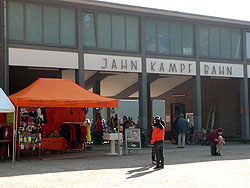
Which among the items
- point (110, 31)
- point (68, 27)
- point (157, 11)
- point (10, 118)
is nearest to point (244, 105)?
point (157, 11)

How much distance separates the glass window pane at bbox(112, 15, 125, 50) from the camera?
21562mm

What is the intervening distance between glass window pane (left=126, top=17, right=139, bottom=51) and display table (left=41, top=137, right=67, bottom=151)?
19.7ft

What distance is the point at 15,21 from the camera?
19.0 m

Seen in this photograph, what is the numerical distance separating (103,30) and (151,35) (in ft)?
8.89

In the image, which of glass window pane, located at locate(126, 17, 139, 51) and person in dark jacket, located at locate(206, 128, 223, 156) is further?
glass window pane, located at locate(126, 17, 139, 51)

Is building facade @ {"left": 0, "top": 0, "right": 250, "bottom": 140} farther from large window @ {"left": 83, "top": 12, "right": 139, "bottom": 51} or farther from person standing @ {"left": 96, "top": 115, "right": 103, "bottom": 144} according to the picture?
person standing @ {"left": 96, "top": 115, "right": 103, "bottom": 144}

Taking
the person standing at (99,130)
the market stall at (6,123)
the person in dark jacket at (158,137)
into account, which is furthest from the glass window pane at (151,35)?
the person in dark jacket at (158,137)

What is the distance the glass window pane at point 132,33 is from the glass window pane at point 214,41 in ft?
15.4

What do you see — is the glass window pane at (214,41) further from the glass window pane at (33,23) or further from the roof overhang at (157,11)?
the glass window pane at (33,23)

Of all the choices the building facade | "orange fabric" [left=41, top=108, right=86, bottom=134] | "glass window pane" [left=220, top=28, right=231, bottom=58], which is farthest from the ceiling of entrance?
"orange fabric" [left=41, top=108, right=86, bottom=134]

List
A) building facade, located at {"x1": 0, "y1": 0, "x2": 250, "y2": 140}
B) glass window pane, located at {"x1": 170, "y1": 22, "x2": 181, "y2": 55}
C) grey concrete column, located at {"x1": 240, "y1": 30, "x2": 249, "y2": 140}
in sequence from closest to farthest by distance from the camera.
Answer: building facade, located at {"x1": 0, "y1": 0, "x2": 250, "y2": 140} → glass window pane, located at {"x1": 170, "y1": 22, "x2": 181, "y2": 55} → grey concrete column, located at {"x1": 240, "y1": 30, "x2": 249, "y2": 140}

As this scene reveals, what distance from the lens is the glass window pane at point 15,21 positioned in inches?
746

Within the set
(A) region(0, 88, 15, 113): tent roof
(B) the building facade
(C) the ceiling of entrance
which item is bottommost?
(A) region(0, 88, 15, 113): tent roof

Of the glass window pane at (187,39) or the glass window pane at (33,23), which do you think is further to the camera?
the glass window pane at (187,39)
